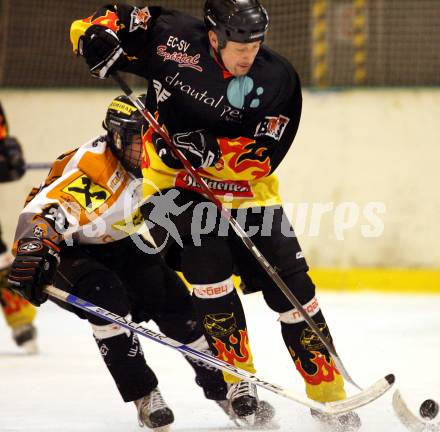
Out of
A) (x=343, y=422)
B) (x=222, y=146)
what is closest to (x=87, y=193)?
(x=222, y=146)

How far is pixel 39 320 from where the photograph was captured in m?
5.53

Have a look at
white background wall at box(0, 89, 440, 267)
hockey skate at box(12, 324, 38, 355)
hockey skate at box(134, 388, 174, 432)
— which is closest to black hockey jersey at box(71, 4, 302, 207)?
hockey skate at box(134, 388, 174, 432)

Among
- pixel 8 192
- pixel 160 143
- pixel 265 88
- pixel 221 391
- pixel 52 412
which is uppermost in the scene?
pixel 265 88

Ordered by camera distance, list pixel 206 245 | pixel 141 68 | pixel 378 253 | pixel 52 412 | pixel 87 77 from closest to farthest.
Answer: pixel 206 245 < pixel 141 68 < pixel 52 412 < pixel 378 253 < pixel 87 77

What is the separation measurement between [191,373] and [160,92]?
4.70 ft

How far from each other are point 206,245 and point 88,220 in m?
0.47

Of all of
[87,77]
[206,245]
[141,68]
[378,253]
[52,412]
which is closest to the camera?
[206,245]

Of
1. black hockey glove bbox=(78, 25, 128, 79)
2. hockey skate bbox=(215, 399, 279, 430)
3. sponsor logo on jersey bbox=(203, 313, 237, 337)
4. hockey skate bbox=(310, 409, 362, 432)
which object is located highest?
black hockey glove bbox=(78, 25, 128, 79)

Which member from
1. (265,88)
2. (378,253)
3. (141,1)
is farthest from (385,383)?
(141,1)

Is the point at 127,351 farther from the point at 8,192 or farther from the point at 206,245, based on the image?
the point at 8,192

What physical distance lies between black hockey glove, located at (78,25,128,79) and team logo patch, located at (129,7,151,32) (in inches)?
2.7

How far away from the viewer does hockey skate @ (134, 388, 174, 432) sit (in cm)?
317

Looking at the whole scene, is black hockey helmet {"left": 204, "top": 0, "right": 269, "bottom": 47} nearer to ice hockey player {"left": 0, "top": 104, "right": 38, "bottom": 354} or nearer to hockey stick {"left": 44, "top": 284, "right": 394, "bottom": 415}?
hockey stick {"left": 44, "top": 284, "right": 394, "bottom": 415}

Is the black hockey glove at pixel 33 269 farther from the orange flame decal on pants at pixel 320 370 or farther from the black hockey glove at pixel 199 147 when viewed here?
the orange flame decal on pants at pixel 320 370
